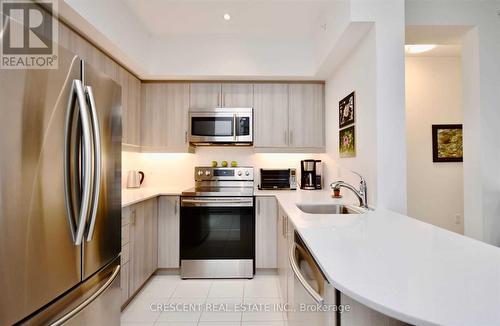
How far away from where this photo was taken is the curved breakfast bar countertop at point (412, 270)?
559 mm

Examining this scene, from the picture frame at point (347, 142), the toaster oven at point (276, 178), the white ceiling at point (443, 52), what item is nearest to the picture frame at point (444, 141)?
the white ceiling at point (443, 52)

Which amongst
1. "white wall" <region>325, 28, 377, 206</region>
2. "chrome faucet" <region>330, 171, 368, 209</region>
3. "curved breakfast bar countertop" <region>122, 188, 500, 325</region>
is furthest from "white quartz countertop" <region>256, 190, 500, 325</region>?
"white wall" <region>325, 28, 377, 206</region>

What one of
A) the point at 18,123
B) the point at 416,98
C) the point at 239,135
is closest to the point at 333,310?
the point at 18,123

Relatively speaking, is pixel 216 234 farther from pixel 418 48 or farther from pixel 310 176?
pixel 418 48

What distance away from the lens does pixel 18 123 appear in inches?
33.2

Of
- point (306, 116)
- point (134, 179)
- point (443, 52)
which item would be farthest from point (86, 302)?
point (443, 52)

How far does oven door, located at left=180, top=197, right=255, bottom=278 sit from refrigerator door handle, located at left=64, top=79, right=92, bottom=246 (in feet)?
5.32

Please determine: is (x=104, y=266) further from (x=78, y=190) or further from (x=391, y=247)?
(x=391, y=247)

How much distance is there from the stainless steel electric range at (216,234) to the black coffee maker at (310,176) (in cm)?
79

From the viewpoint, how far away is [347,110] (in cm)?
232

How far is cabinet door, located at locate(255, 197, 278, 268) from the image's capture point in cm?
276

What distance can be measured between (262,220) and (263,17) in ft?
6.80

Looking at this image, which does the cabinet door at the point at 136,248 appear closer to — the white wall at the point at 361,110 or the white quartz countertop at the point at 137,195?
the white quartz countertop at the point at 137,195

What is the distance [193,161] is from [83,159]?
7.36ft
